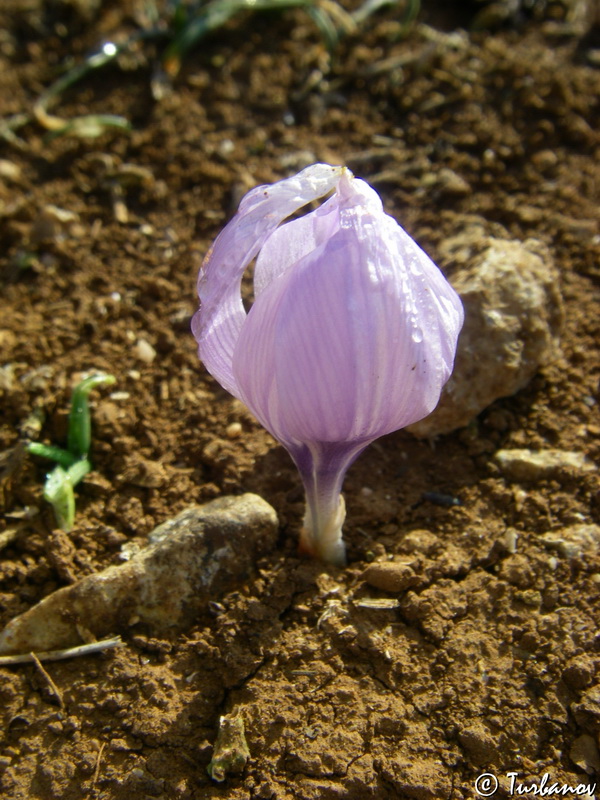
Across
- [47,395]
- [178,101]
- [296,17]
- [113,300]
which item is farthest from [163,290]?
[296,17]

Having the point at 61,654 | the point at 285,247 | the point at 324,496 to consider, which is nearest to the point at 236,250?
the point at 285,247

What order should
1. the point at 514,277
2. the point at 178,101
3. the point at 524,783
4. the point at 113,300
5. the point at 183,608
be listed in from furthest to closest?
the point at 178,101 → the point at 113,300 → the point at 514,277 → the point at 183,608 → the point at 524,783

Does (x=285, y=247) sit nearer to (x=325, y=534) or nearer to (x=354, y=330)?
(x=354, y=330)

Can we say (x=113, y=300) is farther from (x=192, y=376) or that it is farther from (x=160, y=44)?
(x=160, y=44)

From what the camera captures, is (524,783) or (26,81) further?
(26,81)

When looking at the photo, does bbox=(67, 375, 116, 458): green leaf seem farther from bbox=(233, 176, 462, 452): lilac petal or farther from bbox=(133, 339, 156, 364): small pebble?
bbox=(233, 176, 462, 452): lilac petal

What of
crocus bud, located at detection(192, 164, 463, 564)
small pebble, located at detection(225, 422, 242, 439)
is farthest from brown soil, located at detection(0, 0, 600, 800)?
crocus bud, located at detection(192, 164, 463, 564)
